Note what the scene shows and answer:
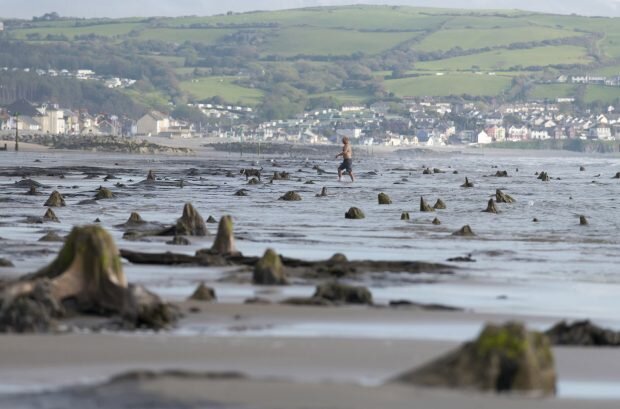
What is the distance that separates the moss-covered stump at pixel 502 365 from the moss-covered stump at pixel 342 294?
4645 mm

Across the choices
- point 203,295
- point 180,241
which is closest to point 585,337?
point 203,295

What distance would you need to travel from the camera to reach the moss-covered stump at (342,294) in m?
13.3

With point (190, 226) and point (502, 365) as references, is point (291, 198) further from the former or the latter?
point (502, 365)

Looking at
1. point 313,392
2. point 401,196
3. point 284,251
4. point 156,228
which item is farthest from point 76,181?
point 313,392

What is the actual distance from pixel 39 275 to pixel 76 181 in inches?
1636

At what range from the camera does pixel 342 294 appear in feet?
44.0

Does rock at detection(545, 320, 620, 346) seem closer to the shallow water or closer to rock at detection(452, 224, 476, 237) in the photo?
the shallow water

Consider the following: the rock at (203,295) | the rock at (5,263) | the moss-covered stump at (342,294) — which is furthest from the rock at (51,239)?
the moss-covered stump at (342,294)

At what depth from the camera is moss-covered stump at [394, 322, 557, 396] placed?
827 cm

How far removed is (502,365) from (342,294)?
510 cm

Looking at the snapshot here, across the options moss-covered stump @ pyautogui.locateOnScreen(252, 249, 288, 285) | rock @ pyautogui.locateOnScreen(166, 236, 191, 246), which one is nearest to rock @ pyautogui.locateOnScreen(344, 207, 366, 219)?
rock @ pyautogui.locateOnScreen(166, 236, 191, 246)

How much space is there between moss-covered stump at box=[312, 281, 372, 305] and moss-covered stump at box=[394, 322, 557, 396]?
15.2 ft

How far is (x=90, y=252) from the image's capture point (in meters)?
11.9

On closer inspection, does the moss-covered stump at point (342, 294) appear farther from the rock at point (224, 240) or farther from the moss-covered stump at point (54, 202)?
the moss-covered stump at point (54, 202)
